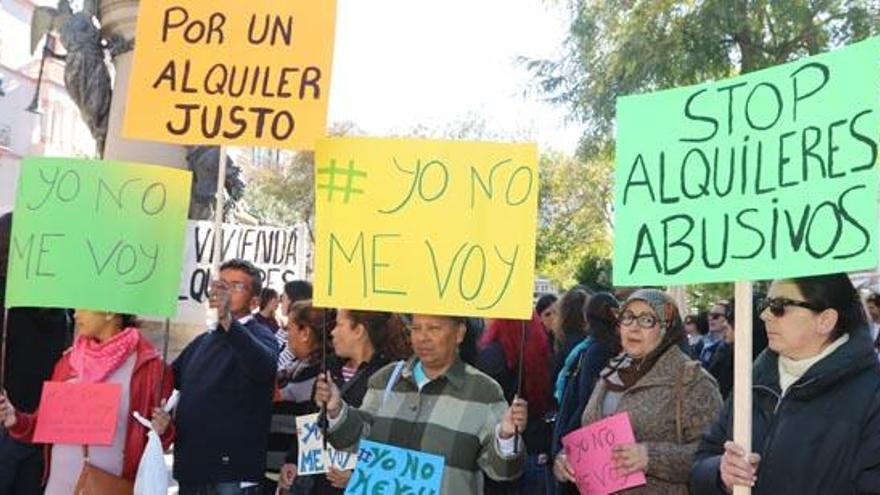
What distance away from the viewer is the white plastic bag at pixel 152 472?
376 cm

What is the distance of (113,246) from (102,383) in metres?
0.52

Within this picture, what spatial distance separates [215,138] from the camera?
4.05m

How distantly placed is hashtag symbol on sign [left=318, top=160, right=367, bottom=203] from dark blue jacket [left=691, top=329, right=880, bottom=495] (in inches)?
57.0

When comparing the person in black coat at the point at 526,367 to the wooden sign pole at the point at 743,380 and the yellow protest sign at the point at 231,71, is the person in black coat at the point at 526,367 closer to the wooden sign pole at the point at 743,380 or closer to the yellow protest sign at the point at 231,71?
the yellow protest sign at the point at 231,71

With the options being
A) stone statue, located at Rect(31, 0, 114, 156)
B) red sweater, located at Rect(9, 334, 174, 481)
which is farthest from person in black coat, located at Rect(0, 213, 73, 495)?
stone statue, located at Rect(31, 0, 114, 156)

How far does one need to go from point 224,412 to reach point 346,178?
1249 millimetres

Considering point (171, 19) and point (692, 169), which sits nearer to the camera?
point (692, 169)

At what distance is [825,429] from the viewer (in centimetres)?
285

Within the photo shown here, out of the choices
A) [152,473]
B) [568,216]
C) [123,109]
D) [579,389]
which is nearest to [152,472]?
[152,473]

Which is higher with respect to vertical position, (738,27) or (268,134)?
(738,27)

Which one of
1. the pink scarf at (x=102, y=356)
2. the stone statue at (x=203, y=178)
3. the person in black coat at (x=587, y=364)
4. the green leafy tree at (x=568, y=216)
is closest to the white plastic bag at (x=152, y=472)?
the pink scarf at (x=102, y=356)

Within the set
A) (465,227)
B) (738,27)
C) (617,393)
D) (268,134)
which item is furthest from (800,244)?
(738,27)

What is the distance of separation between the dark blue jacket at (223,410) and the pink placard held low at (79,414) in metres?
0.40

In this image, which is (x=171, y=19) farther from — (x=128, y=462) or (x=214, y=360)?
(x=128, y=462)
